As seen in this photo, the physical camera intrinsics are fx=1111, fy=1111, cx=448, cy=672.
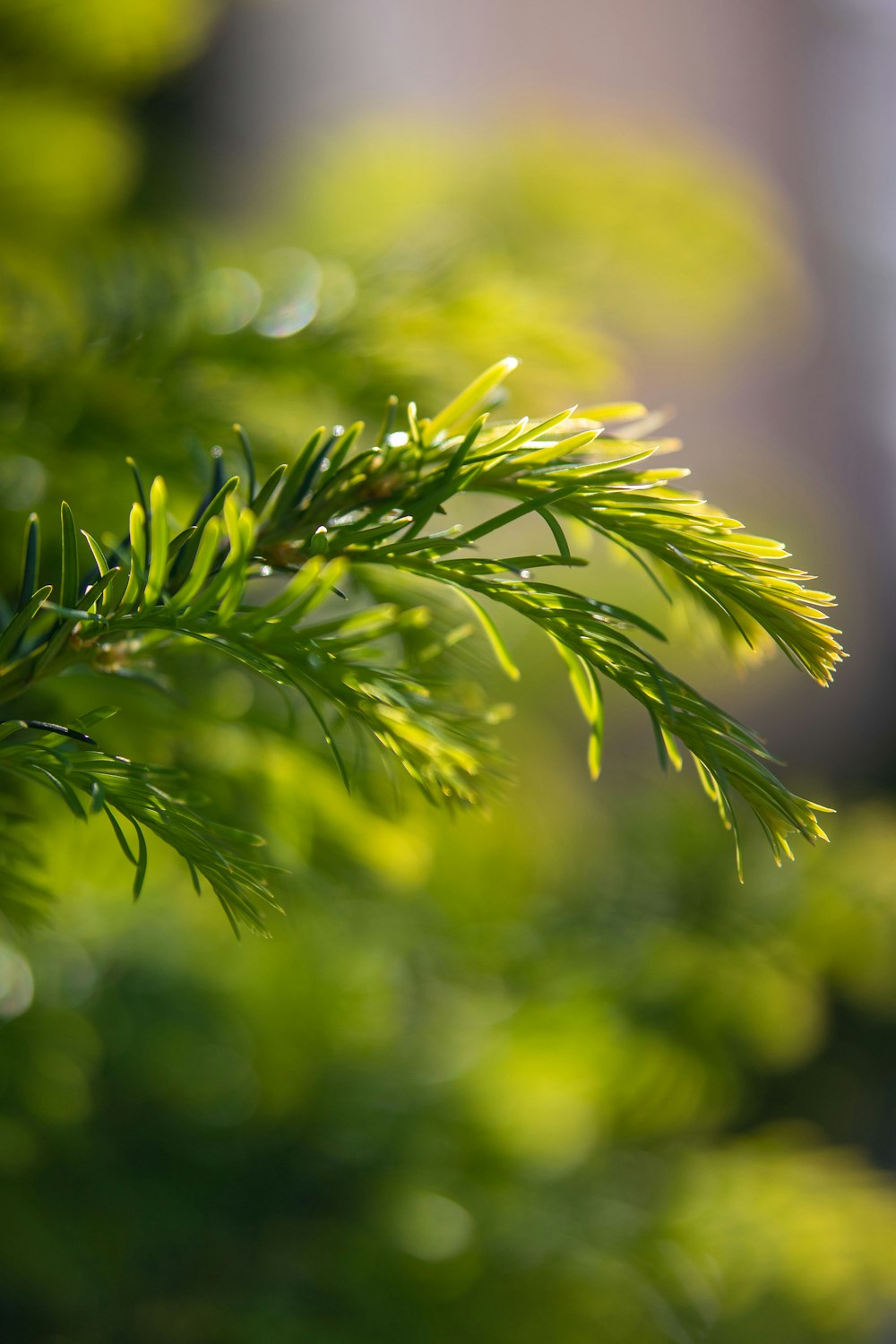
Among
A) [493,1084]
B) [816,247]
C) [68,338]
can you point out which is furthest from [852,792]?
[68,338]

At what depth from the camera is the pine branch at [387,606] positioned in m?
0.23

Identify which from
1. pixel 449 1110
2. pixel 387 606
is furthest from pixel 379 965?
pixel 387 606

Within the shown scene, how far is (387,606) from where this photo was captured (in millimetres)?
256

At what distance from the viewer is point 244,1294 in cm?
66

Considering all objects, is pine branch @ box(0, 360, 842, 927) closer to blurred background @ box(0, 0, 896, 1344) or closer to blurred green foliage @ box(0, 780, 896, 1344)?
blurred background @ box(0, 0, 896, 1344)

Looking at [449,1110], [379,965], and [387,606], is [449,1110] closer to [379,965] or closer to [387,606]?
[379,965]

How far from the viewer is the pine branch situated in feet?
0.74

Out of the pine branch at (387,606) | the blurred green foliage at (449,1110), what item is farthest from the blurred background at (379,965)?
the pine branch at (387,606)

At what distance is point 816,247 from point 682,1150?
13.0 feet

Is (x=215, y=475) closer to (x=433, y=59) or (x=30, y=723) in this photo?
(x=30, y=723)

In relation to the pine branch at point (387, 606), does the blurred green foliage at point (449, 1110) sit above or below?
below

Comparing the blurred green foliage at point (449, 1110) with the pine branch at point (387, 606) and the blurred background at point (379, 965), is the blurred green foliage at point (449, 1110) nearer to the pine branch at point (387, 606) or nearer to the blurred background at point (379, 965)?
the blurred background at point (379, 965)

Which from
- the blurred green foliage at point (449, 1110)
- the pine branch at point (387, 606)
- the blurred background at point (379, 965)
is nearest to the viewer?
the pine branch at point (387, 606)

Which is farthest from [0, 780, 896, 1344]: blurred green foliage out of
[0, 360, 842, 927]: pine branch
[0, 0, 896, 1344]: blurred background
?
[0, 360, 842, 927]: pine branch
